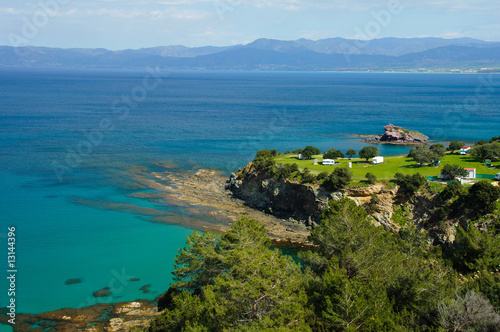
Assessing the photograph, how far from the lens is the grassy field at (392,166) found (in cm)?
4941

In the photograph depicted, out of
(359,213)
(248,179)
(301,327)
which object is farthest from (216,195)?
(301,327)

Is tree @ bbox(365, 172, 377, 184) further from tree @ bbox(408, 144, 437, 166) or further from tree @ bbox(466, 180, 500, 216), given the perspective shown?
tree @ bbox(466, 180, 500, 216)

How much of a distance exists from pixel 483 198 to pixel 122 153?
62261 millimetres

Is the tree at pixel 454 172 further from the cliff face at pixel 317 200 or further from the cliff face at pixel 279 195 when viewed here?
the cliff face at pixel 279 195

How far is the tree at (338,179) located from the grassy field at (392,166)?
6.48 ft

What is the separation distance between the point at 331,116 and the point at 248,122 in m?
28.2

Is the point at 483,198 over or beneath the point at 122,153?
over

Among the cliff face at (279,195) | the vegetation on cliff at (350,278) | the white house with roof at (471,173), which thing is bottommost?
the cliff face at (279,195)

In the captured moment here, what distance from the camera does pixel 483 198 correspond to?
39.2 metres

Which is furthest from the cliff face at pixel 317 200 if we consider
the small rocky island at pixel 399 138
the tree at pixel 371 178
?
the small rocky island at pixel 399 138

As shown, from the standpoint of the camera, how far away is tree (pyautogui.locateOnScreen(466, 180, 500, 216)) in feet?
129

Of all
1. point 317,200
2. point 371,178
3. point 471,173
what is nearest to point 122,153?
point 317,200

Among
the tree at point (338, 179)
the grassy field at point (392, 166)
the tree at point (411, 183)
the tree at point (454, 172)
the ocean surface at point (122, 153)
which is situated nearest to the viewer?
the ocean surface at point (122, 153)

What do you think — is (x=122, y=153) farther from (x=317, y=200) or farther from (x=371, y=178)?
(x=371, y=178)
